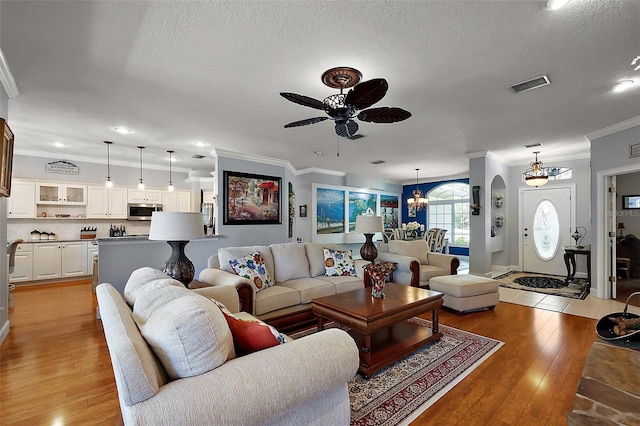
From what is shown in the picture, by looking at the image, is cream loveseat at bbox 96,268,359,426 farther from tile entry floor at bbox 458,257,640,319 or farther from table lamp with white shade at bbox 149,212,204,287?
tile entry floor at bbox 458,257,640,319

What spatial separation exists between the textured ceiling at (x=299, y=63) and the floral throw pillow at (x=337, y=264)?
1863 mm

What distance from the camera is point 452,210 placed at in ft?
30.9

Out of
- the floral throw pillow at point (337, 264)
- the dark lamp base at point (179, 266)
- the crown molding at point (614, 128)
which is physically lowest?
the floral throw pillow at point (337, 264)

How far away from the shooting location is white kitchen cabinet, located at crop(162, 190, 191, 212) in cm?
715

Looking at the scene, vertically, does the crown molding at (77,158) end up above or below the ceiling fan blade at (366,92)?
above

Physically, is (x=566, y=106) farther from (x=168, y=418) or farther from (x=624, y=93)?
(x=168, y=418)

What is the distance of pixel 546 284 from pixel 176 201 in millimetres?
8214

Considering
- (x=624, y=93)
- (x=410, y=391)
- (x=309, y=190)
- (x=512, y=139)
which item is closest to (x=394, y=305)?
(x=410, y=391)

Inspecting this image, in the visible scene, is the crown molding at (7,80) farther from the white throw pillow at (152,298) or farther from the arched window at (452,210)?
the arched window at (452,210)

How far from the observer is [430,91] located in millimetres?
3027

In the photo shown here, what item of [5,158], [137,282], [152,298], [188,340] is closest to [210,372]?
[188,340]

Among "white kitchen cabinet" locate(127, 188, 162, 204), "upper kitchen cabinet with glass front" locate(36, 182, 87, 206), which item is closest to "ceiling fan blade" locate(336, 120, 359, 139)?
"white kitchen cabinet" locate(127, 188, 162, 204)

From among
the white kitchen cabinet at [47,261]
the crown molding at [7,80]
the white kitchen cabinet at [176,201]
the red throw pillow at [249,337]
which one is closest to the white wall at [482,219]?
the red throw pillow at [249,337]

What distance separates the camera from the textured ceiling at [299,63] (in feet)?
6.23
